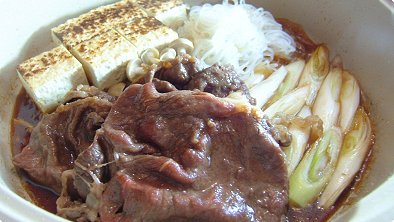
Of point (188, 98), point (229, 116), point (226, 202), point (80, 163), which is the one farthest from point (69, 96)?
point (226, 202)

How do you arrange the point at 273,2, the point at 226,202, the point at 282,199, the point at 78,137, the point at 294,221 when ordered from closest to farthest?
the point at 226,202 < the point at 282,199 < the point at 294,221 < the point at 78,137 < the point at 273,2

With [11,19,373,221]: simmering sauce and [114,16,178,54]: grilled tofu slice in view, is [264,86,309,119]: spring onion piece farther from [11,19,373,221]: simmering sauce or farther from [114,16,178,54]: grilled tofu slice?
[114,16,178,54]: grilled tofu slice

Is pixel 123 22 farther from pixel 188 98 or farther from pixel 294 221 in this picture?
pixel 294 221

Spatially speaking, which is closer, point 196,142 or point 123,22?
point 196,142

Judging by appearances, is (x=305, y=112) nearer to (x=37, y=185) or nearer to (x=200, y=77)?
(x=200, y=77)

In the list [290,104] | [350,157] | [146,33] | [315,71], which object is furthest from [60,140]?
[315,71]

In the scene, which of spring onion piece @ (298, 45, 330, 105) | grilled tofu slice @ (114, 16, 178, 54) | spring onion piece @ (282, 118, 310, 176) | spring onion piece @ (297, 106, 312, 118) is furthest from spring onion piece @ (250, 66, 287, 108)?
Answer: grilled tofu slice @ (114, 16, 178, 54)
